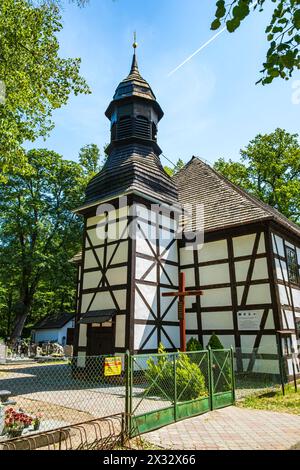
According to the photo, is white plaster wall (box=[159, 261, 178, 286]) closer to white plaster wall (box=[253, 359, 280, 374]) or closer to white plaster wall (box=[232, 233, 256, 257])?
white plaster wall (box=[232, 233, 256, 257])

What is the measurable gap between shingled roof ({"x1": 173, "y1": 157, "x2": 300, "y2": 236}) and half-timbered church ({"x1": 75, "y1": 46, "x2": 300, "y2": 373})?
7 centimetres

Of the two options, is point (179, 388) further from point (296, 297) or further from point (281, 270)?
point (296, 297)

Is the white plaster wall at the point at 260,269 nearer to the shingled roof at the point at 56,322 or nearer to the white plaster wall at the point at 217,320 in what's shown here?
the white plaster wall at the point at 217,320

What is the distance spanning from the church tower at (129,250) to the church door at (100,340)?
37mm

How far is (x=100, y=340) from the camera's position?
1311cm

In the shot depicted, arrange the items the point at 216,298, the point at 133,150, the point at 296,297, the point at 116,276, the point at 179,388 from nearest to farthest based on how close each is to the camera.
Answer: the point at 179,388
the point at 116,276
the point at 216,298
the point at 296,297
the point at 133,150

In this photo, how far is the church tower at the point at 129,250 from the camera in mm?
12641

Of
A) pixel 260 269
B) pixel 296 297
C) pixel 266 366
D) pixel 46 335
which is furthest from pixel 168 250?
pixel 46 335

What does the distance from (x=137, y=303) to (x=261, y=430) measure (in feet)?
22.8

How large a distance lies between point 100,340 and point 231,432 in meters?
7.91

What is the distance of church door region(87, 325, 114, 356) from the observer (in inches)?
499

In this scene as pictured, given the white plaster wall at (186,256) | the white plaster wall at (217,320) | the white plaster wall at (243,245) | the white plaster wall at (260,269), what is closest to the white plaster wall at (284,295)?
the white plaster wall at (260,269)

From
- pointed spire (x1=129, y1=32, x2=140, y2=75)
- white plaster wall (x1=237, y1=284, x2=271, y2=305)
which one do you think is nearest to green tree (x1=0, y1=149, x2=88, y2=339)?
pointed spire (x1=129, y1=32, x2=140, y2=75)

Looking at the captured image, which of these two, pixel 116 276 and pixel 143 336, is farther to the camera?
pixel 116 276
